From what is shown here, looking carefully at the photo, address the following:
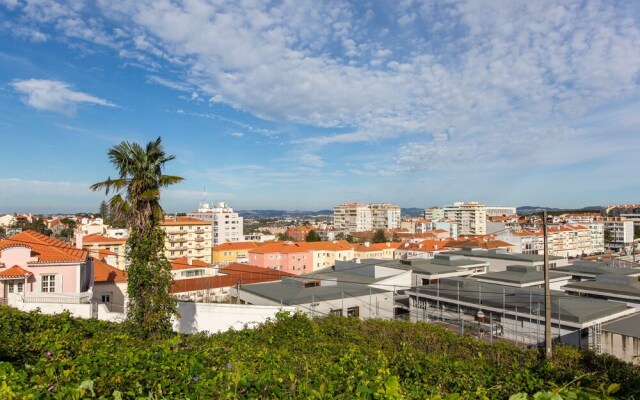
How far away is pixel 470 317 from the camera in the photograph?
1877cm

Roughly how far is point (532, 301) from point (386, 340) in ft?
36.4

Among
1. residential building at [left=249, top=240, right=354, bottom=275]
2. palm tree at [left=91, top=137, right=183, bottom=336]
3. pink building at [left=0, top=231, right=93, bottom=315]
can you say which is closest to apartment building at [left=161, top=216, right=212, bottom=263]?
residential building at [left=249, top=240, right=354, bottom=275]

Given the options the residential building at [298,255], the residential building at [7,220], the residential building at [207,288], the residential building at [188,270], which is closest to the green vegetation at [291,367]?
the residential building at [207,288]

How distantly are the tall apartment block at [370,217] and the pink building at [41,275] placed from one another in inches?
4870

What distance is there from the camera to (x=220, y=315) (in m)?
14.1

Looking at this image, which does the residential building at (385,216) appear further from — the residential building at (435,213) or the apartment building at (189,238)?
the apartment building at (189,238)

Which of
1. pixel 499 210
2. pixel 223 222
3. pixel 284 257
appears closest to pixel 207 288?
pixel 284 257

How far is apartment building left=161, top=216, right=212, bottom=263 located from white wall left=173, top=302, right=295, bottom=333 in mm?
46982

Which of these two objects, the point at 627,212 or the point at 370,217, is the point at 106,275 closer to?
the point at 370,217

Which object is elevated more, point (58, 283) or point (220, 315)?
point (58, 283)

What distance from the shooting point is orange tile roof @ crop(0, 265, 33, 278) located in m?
14.1

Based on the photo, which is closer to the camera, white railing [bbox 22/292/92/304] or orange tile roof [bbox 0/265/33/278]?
white railing [bbox 22/292/92/304]

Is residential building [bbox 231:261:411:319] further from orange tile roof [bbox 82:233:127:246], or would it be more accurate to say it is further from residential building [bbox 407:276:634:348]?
orange tile roof [bbox 82:233:127:246]

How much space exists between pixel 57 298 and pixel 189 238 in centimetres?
4781
